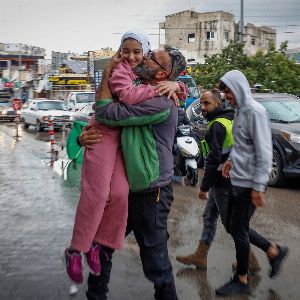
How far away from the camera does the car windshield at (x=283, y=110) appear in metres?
9.52

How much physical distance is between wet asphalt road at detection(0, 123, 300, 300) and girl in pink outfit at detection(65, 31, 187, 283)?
3.32 feet

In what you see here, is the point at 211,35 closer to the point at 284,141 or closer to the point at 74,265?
the point at 284,141

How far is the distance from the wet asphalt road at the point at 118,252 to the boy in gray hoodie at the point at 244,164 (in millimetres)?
372

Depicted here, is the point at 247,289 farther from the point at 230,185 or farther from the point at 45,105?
the point at 45,105

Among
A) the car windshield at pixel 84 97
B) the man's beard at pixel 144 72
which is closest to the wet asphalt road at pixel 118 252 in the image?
the man's beard at pixel 144 72

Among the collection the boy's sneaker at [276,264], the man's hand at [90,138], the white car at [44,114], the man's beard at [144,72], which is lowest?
the white car at [44,114]

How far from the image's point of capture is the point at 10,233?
5.89m

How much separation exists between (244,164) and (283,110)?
20.3 feet

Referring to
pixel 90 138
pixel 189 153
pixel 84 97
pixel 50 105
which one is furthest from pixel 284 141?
pixel 84 97

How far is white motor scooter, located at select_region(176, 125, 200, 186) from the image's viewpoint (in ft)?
29.5

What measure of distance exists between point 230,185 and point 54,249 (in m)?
2.08

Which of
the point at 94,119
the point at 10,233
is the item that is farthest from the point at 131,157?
the point at 10,233

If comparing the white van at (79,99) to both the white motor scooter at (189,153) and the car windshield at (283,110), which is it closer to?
the car windshield at (283,110)

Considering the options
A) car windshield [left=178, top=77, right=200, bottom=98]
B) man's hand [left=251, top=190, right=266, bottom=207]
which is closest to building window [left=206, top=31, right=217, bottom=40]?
car windshield [left=178, top=77, right=200, bottom=98]
